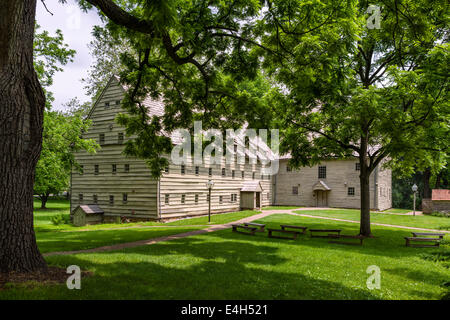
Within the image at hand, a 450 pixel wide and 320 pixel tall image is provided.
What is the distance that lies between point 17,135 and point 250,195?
28964 millimetres

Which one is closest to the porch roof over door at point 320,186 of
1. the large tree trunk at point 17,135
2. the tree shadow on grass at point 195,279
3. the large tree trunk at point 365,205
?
the large tree trunk at point 365,205

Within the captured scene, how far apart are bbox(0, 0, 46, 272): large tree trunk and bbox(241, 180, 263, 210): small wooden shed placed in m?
28.0

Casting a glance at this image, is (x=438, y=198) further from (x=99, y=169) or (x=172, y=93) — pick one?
(x=99, y=169)

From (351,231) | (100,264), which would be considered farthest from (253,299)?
(351,231)

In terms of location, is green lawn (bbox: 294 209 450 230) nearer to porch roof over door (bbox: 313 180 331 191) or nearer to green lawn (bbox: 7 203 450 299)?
porch roof over door (bbox: 313 180 331 191)

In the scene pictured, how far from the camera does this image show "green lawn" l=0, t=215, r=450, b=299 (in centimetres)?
624

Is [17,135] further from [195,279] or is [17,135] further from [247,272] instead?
[247,272]

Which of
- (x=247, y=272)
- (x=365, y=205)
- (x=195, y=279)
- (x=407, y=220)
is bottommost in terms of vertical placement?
(x=407, y=220)

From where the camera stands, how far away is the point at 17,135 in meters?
6.41

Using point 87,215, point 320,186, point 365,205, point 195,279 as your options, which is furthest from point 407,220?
point 87,215

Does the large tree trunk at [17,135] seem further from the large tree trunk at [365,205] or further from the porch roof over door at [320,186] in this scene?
the porch roof over door at [320,186]

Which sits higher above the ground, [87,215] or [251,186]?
[251,186]

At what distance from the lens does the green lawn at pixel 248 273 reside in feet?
20.5

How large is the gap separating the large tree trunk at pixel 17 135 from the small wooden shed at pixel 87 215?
1981cm
